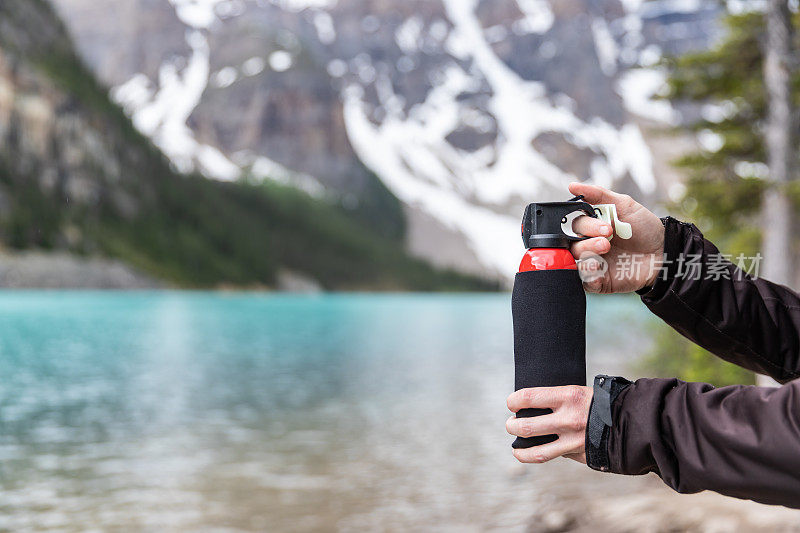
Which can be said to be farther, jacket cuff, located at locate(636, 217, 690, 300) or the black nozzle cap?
jacket cuff, located at locate(636, 217, 690, 300)

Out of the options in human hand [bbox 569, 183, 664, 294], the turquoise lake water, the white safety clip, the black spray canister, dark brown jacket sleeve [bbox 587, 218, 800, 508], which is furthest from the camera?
the turquoise lake water

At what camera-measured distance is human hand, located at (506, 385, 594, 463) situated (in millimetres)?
2113

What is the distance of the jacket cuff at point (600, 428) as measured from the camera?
2080 mm

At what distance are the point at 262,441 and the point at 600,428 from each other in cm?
1380

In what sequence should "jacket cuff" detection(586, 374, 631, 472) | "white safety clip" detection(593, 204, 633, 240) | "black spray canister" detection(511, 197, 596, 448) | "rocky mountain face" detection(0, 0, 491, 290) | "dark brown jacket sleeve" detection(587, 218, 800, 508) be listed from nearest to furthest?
1. "dark brown jacket sleeve" detection(587, 218, 800, 508)
2. "jacket cuff" detection(586, 374, 631, 472)
3. "black spray canister" detection(511, 197, 596, 448)
4. "white safety clip" detection(593, 204, 633, 240)
5. "rocky mountain face" detection(0, 0, 491, 290)

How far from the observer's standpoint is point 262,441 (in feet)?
49.6

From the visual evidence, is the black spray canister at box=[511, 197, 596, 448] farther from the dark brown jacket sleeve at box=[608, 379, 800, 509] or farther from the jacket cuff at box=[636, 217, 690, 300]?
the jacket cuff at box=[636, 217, 690, 300]

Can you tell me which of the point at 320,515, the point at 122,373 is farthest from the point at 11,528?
the point at 122,373

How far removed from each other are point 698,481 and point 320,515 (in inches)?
340

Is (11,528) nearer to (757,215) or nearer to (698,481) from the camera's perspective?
(698,481)

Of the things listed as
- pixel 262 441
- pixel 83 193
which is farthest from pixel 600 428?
pixel 83 193

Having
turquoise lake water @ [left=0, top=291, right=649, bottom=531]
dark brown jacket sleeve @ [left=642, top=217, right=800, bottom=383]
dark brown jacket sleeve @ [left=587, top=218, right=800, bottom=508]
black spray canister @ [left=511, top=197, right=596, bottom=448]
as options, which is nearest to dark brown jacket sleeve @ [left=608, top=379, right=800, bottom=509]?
dark brown jacket sleeve @ [left=587, top=218, right=800, bottom=508]

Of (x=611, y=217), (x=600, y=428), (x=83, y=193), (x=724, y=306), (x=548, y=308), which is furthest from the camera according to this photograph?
(x=83, y=193)

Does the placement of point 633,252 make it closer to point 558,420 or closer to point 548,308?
point 548,308
